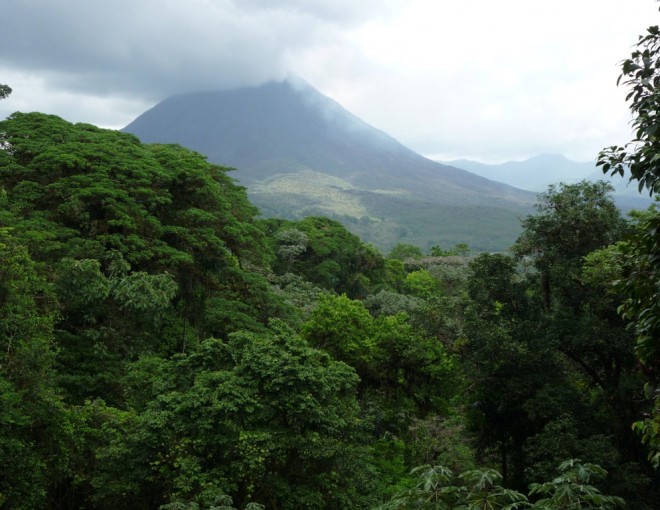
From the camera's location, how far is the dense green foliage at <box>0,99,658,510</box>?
29.4 ft

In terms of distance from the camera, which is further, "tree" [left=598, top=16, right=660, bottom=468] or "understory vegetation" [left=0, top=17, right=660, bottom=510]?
"understory vegetation" [left=0, top=17, right=660, bottom=510]

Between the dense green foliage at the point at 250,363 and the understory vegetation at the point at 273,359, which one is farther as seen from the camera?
the dense green foliage at the point at 250,363

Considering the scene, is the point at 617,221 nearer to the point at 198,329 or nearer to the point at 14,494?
the point at 198,329

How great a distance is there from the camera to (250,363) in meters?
9.81

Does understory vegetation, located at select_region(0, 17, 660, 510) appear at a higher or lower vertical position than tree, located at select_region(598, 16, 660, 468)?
lower

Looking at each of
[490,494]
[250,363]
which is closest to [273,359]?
[250,363]

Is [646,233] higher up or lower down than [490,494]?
higher up

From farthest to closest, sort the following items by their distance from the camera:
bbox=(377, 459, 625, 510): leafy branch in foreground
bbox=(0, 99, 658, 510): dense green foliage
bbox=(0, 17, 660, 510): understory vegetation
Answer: bbox=(0, 99, 658, 510): dense green foliage → bbox=(0, 17, 660, 510): understory vegetation → bbox=(377, 459, 625, 510): leafy branch in foreground

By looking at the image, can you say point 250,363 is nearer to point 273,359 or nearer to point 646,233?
point 273,359

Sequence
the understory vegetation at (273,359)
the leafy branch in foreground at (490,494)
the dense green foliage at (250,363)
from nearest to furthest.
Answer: the leafy branch in foreground at (490,494), the understory vegetation at (273,359), the dense green foliage at (250,363)

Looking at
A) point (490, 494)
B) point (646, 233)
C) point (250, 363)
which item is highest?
point (646, 233)

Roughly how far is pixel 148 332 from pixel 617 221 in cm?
1245

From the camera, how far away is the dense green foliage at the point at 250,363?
29.4 ft

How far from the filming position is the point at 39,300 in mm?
11414
